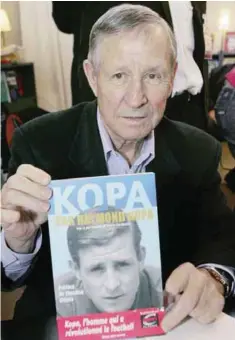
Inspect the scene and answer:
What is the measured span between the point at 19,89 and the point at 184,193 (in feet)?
1.22

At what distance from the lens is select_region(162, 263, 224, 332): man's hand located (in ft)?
2.07

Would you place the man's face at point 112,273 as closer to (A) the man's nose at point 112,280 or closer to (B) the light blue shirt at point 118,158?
(A) the man's nose at point 112,280

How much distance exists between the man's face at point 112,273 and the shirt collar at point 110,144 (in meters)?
0.23

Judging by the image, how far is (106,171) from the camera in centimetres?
77

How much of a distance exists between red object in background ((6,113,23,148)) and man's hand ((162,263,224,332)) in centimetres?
36

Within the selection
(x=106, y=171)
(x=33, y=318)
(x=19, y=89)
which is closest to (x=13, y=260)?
(x=33, y=318)

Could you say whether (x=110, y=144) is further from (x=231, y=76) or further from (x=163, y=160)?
(x=231, y=76)

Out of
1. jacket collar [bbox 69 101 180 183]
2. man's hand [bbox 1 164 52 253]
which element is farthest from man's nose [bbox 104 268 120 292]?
jacket collar [bbox 69 101 180 183]

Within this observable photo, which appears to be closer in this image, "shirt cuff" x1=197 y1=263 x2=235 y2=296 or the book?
the book

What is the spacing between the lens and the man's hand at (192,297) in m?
0.63

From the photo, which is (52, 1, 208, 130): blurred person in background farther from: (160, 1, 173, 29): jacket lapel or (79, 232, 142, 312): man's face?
(79, 232, 142, 312): man's face

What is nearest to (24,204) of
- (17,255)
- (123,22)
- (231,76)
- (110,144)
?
(17,255)

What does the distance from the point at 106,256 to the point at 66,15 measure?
0.46 metres

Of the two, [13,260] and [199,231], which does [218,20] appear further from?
[13,260]
